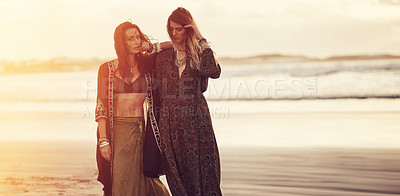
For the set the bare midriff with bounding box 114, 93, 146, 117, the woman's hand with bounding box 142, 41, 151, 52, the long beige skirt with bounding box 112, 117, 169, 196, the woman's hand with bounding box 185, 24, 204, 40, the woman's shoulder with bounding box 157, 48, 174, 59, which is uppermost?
the woman's hand with bounding box 185, 24, 204, 40

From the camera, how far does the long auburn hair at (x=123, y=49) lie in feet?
14.8

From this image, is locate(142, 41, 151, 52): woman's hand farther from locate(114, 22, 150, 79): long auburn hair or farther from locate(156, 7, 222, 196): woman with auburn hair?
locate(156, 7, 222, 196): woman with auburn hair

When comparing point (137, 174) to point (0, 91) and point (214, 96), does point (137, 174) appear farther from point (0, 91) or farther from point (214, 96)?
point (0, 91)

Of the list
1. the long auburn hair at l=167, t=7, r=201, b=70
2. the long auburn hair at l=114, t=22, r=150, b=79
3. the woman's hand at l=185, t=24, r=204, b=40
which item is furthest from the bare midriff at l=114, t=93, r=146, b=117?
the woman's hand at l=185, t=24, r=204, b=40

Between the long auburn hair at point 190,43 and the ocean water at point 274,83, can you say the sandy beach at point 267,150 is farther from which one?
the ocean water at point 274,83

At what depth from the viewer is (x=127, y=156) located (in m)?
4.60

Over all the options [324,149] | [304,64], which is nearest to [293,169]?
[324,149]

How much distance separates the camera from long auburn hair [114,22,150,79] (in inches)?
177

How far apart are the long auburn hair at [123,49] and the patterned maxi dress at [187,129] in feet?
0.53

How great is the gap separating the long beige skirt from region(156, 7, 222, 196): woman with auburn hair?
20cm

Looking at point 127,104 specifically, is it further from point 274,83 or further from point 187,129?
point 274,83

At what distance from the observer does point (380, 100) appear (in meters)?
14.6

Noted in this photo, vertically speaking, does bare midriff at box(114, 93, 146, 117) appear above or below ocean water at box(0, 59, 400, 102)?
below

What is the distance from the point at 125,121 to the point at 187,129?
18.5 inches
